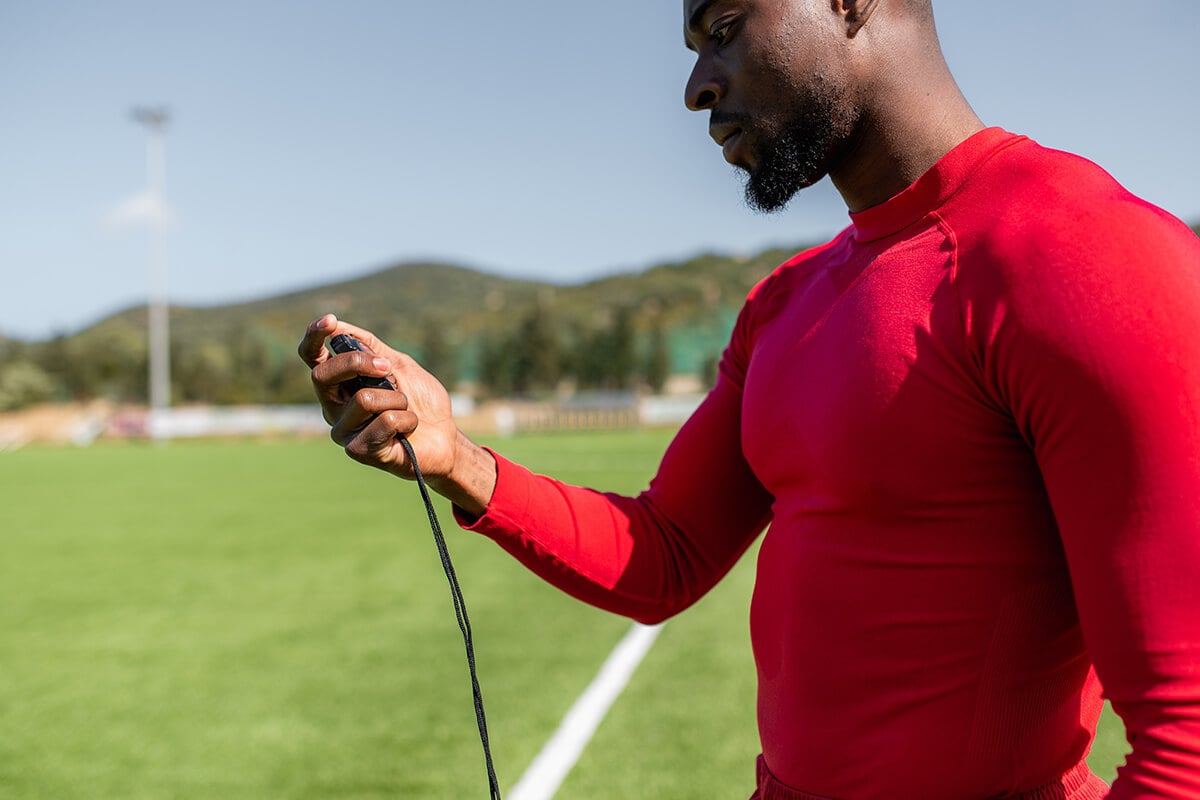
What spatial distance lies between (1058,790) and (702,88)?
39.8 inches

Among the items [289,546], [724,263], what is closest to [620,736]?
[289,546]

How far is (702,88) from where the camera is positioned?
148cm

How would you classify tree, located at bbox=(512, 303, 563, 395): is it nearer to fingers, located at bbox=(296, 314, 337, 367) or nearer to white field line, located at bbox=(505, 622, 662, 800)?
white field line, located at bbox=(505, 622, 662, 800)

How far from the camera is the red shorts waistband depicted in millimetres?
1254

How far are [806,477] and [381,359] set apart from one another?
65cm

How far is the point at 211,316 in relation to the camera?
479 feet

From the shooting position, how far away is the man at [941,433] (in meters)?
0.98

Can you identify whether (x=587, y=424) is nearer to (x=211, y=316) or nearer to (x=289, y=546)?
(x=289, y=546)

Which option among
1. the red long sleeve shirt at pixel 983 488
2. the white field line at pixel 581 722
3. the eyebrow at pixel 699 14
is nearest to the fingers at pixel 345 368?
the red long sleeve shirt at pixel 983 488

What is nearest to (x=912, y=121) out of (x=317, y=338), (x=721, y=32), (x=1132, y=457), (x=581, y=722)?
(x=721, y=32)

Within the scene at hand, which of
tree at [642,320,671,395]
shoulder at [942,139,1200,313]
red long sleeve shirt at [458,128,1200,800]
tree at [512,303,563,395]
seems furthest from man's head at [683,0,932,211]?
tree at [512,303,563,395]

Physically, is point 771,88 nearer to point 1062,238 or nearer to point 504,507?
point 1062,238

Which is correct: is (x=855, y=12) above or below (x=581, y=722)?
above

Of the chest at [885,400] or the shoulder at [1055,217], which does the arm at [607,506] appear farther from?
the shoulder at [1055,217]
